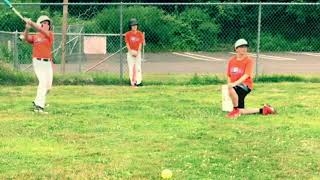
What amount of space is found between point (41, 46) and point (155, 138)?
3880 mm

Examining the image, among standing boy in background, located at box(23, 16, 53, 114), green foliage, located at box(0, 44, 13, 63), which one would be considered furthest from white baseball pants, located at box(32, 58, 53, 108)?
green foliage, located at box(0, 44, 13, 63)

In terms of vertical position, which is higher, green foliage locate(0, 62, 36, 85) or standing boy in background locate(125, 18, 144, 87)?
standing boy in background locate(125, 18, 144, 87)

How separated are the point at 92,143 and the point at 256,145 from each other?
7.46 feet

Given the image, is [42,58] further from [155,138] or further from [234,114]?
[155,138]

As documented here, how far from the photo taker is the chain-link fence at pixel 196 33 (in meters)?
26.4

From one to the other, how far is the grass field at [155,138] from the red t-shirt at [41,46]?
1.06 m

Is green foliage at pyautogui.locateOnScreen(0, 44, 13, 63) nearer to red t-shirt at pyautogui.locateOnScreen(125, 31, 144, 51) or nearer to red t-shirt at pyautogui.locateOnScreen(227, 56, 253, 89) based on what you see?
red t-shirt at pyautogui.locateOnScreen(125, 31, 144, 51)

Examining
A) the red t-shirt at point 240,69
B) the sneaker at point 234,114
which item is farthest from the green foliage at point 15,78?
the sneaker at point 234,114

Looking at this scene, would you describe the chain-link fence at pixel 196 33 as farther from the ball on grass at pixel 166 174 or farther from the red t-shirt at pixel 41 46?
the ball on grass at pixel 166 174

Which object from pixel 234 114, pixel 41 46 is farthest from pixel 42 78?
pixel 234 114

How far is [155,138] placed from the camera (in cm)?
1024

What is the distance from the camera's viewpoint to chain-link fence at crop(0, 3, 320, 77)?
26406 millimetres

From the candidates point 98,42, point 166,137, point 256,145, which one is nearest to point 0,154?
point 166,137

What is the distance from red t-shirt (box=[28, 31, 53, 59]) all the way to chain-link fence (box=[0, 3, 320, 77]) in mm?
10582
